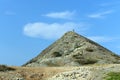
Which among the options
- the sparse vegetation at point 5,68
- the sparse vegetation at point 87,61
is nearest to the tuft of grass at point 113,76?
the sparse vegetation at point 5,68

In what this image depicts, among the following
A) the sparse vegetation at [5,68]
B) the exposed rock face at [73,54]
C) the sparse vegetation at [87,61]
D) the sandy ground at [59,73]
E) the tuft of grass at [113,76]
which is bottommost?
the tuft of grass at [113,76]

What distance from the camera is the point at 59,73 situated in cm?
5781

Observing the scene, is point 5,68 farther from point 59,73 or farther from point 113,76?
point 113,76

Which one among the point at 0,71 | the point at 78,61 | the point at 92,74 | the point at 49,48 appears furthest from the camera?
the point at 49,48

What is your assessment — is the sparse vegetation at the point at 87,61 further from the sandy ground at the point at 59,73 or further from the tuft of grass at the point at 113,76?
the tuft of grass at the point at 113,76

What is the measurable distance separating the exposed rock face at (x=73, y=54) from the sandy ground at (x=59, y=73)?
26681 mm

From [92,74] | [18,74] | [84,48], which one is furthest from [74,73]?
[84,48]

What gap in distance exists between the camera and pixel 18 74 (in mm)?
58344

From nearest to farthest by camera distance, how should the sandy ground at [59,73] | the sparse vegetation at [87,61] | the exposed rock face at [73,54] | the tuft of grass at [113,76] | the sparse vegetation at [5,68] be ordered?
1. the tuft of grass at [113,76]
2. the sandy ground at [59,73]
3. the sparse vegetation at [5,68]
4. the sparse vegetation at [87,61]
5. the exposed rock face at [73,54]

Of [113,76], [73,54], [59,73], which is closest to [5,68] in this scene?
[59,73]

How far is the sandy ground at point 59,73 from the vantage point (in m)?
55.5

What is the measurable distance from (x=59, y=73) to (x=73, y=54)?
34820 mm

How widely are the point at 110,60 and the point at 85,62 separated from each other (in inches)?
204

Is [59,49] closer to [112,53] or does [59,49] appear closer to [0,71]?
[112,53]
